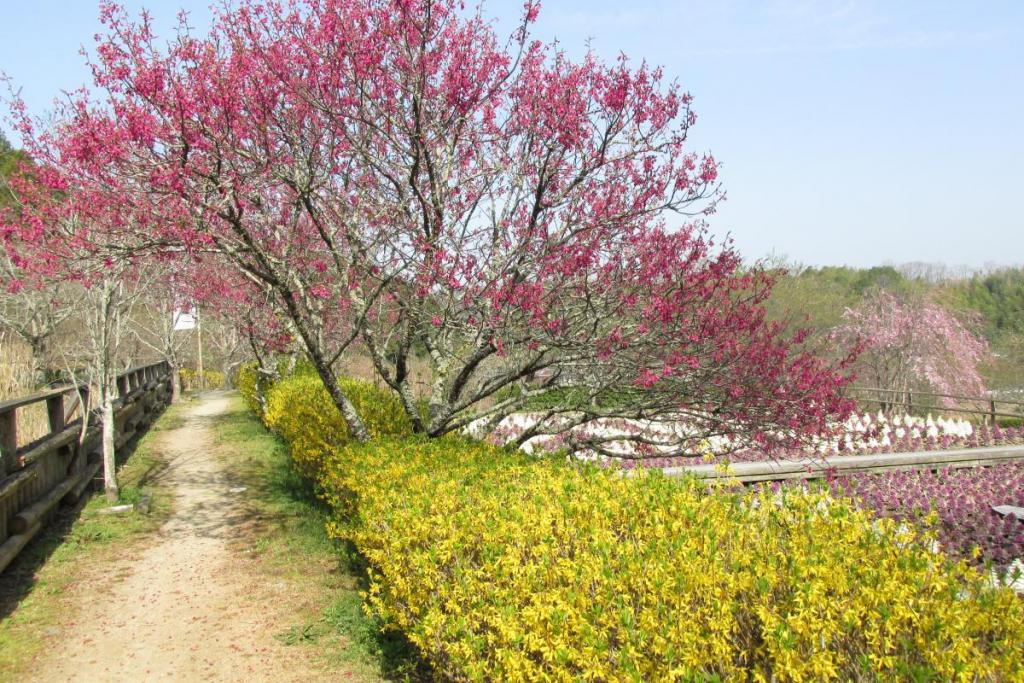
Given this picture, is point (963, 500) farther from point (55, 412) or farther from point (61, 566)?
point (55, 412)

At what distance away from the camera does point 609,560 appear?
3217 mm

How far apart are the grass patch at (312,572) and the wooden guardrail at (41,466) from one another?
2.03m

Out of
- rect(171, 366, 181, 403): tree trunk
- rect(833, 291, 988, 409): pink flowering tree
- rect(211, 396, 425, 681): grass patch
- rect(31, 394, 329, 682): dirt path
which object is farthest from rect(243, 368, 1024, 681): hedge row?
rect(833, 291, 988, 409): pink flowering tree

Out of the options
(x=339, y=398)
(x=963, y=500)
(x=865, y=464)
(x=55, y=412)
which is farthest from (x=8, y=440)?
(x=963, y=500)

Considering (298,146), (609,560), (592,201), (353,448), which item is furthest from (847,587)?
(298,146)

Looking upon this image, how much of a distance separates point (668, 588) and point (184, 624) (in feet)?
15.8

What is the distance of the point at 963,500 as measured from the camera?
10664 mm

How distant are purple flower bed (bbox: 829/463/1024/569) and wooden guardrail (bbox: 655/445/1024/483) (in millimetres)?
145

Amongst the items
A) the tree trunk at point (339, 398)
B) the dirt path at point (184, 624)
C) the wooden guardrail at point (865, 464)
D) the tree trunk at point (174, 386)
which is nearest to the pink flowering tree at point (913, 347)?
the wooden guardrail at point (865, 464)

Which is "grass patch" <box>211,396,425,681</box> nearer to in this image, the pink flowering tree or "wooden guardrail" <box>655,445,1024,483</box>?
"wooden guardrail" <box>655,445,1024,483</box>

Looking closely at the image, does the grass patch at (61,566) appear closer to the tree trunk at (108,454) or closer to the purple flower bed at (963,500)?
the tree trunk at (108,454)

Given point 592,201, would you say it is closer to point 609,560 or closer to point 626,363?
point 626,363

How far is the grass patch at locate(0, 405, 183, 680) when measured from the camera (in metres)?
5.76

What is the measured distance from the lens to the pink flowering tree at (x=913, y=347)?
28122 mm
